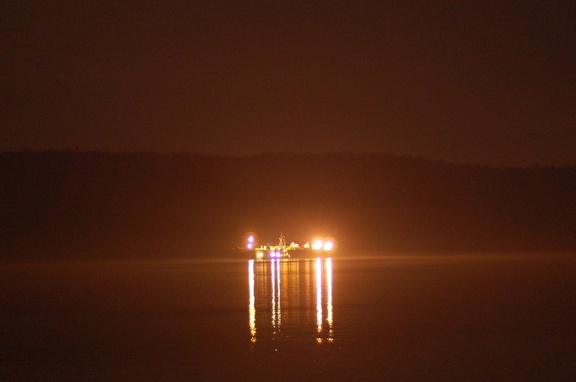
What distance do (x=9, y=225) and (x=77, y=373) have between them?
244 feet

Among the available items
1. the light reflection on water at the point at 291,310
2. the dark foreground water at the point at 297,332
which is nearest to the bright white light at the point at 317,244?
the light reflection on water at the point at 291,310

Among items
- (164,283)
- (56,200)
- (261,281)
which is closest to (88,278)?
(164,283)

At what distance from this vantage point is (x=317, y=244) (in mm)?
71875

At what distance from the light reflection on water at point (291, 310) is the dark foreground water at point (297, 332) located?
0.04 m

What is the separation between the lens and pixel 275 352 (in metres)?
13.3

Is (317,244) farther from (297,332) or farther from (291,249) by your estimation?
(297,332)

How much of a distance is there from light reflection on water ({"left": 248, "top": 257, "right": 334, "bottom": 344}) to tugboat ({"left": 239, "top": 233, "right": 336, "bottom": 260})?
40.2 meters

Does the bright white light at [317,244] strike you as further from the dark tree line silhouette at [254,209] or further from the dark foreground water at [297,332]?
the dark foreground water at [297,332]

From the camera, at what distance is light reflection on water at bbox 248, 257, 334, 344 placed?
15.3 metres

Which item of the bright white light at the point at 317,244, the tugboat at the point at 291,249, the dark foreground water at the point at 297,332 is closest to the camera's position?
the dark foreground water at the point at 297,332

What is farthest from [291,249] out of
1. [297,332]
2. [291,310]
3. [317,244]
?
[297,332]

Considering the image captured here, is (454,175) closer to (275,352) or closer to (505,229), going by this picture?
(505,229)

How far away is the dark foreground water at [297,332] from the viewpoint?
38.9ft

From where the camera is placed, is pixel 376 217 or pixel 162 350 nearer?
pixel 162 350
